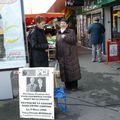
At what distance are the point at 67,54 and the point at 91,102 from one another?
4.91 ft

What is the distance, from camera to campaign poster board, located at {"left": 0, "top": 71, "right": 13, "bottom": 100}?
27.0 ft

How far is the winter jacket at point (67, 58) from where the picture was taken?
874cm

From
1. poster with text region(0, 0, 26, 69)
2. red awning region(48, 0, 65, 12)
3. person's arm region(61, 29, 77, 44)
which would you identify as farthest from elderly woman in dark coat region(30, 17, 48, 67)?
red awning region(48, 0, 65, 12)

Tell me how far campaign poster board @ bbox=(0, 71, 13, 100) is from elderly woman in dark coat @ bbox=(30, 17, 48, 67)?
63cm

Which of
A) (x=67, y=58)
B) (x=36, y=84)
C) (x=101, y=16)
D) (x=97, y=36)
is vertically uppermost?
(x=101, y=16)

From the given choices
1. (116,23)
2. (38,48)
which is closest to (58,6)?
(116,23)

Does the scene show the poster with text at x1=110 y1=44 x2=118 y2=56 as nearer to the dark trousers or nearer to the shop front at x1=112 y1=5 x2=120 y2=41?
the shop front at x1=112 y1=5 x2=120 y2=41

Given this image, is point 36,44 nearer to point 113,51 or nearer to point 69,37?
point 69,37

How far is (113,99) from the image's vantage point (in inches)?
313

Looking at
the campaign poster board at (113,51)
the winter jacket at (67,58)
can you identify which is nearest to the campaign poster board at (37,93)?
the winter jacket at (67,58)

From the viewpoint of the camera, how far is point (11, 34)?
7395 mm

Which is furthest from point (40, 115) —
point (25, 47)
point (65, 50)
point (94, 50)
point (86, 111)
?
point (94, 50)

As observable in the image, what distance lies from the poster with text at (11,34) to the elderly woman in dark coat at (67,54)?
1491mm

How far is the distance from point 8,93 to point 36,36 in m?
1.46
